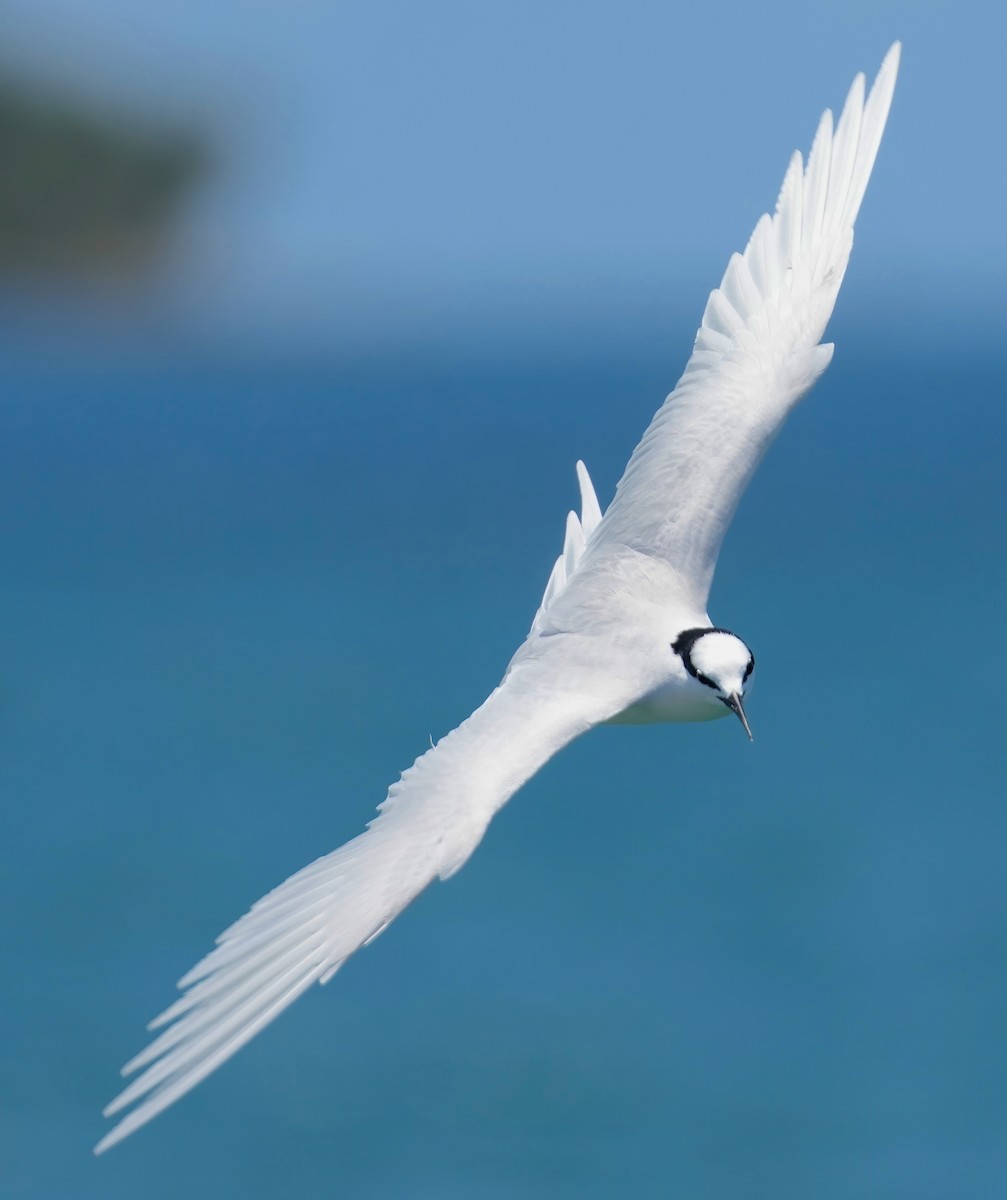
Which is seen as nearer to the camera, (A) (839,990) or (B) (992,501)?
(A) (839,990)

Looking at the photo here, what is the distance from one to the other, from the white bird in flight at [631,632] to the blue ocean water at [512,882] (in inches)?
705

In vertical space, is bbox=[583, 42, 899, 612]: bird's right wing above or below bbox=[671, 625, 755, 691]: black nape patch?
above

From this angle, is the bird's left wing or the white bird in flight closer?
the bird's left wing

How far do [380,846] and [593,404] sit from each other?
13203cm

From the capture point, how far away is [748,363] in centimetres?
1106

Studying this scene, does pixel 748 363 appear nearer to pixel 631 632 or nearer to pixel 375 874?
pixel 631 632

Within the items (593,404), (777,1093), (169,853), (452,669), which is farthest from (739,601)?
(593,404)

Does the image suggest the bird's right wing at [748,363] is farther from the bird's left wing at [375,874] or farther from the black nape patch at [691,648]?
the bird's left wing at [375,874]

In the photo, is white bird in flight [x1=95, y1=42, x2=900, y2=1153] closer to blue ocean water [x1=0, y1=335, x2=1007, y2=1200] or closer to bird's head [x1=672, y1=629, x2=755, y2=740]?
bird's head [x1=672, y1=629, x2=755, y2=740]

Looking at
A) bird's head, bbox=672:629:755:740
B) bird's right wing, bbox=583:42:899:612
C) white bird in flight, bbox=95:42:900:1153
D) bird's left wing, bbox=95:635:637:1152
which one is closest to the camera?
bird's left wing, bbox=95:635:637:1152

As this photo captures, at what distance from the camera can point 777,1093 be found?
29172 mm

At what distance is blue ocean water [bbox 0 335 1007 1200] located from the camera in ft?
91.7

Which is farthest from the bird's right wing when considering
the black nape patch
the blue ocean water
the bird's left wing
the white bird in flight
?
the blue ocean water

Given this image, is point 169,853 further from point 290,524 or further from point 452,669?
point 290,524
